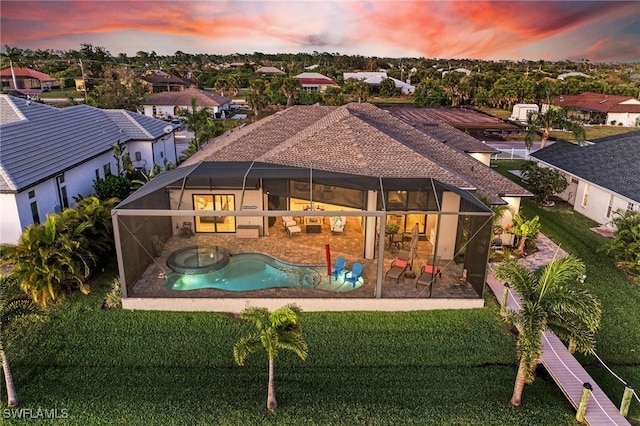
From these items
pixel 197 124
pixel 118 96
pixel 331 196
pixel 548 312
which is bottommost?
pixel 548 312

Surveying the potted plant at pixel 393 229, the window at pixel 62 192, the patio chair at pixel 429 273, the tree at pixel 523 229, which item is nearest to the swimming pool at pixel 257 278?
the patio chair at pixel 429 273

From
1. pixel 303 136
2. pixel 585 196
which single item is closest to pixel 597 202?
pixel 585 196

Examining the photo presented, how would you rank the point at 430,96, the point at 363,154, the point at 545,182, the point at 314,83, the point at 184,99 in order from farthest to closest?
the point at 314,83
the point at 430,96
the point at 184,99
the point at 545,182
the point at 363,154

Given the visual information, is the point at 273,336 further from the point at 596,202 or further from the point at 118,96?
the point at 118,96

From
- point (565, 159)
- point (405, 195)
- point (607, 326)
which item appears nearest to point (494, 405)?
point (607, 326)

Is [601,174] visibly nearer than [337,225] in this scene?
No

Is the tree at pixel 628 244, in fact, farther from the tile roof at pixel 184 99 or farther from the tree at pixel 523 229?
the tile roof at pixel 184 99
